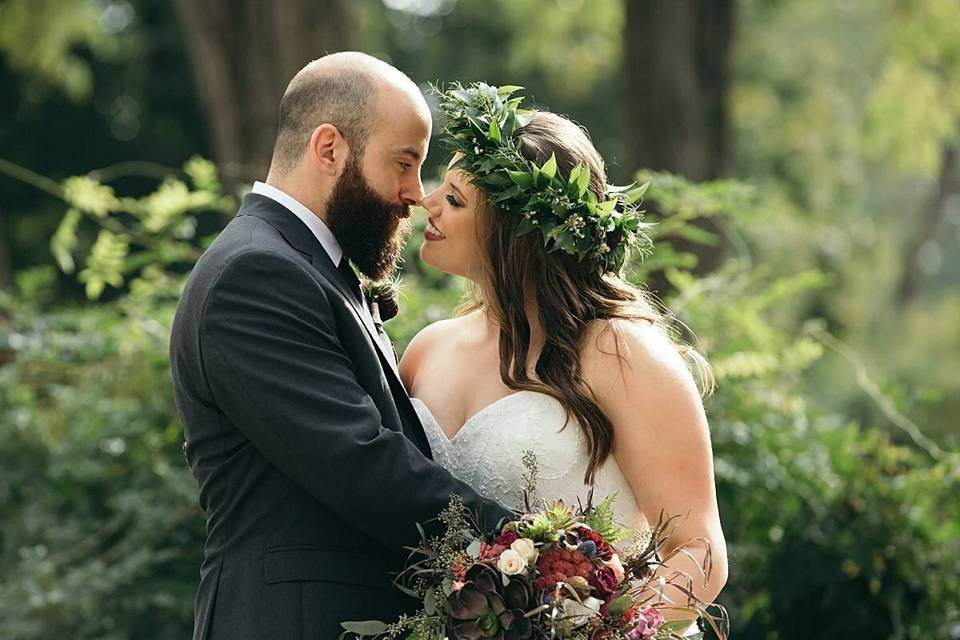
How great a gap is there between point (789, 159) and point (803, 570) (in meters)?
12.8

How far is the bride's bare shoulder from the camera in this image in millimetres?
4062

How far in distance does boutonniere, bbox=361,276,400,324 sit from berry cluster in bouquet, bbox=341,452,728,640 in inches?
40.5

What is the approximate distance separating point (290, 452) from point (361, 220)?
2.54 feet

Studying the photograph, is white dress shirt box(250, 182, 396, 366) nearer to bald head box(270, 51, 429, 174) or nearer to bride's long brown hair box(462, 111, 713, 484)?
bald head box(270, 51, 429, 174)

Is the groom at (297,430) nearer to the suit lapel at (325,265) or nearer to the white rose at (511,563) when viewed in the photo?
the suit lapel at (325,265)

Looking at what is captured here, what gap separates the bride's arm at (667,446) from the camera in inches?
134

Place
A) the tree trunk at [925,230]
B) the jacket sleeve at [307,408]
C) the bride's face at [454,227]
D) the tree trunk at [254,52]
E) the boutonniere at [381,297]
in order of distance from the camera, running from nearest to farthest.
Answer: the jacket sleeve at [307,408], the bride's face at [454,227], the boutonniere at [381,297], the tree trunk at [254,52], the tree trunk at [925,230]

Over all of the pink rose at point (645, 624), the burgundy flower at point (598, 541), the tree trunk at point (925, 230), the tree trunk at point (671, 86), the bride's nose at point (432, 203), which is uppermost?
the bride's nose at point (432, 203)

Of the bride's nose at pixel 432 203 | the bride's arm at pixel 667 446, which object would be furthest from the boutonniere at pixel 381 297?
the bride's arm at pixel 667 446

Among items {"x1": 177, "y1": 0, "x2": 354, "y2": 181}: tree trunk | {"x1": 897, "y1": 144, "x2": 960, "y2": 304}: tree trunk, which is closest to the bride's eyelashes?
{"x1": 177, "y1": 0, "x2": 354, "y2": 181}: tree trunk

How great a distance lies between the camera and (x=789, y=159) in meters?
17.4

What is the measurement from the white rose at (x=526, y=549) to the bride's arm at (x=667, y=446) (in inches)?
26.3

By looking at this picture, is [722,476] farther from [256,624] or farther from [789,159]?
[789,159]

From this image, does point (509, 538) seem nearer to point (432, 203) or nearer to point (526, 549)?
point (526, 549)
